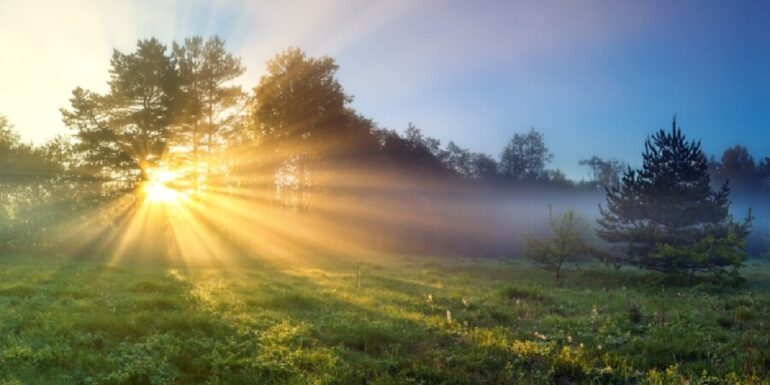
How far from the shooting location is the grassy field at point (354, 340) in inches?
274

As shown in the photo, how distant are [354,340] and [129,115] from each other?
3615 cm

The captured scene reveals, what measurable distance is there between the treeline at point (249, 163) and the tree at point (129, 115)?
8 centimetres

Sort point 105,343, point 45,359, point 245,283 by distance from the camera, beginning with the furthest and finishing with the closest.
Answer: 1. point 245,283
2. point 105,343
3. point 45,359

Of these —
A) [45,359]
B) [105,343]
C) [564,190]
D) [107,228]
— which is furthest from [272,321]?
[564,190]

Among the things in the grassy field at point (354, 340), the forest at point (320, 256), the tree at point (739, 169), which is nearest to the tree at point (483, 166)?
the forest at point (320, 256)

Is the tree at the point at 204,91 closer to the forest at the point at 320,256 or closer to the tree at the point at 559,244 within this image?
the forest at the point at 320,256

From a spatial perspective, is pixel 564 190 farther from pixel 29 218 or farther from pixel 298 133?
pixel 29 218

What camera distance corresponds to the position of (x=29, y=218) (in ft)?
99.8

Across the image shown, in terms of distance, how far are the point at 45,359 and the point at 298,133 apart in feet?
145

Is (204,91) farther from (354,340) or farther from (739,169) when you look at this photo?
(739,169)

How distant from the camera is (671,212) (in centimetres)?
2936

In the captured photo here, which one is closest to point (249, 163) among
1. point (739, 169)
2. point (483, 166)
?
point (483, 166)

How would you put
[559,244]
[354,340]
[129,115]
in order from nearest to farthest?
[354,340], [559,244], [129,115]

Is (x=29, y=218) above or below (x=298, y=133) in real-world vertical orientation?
A: below
